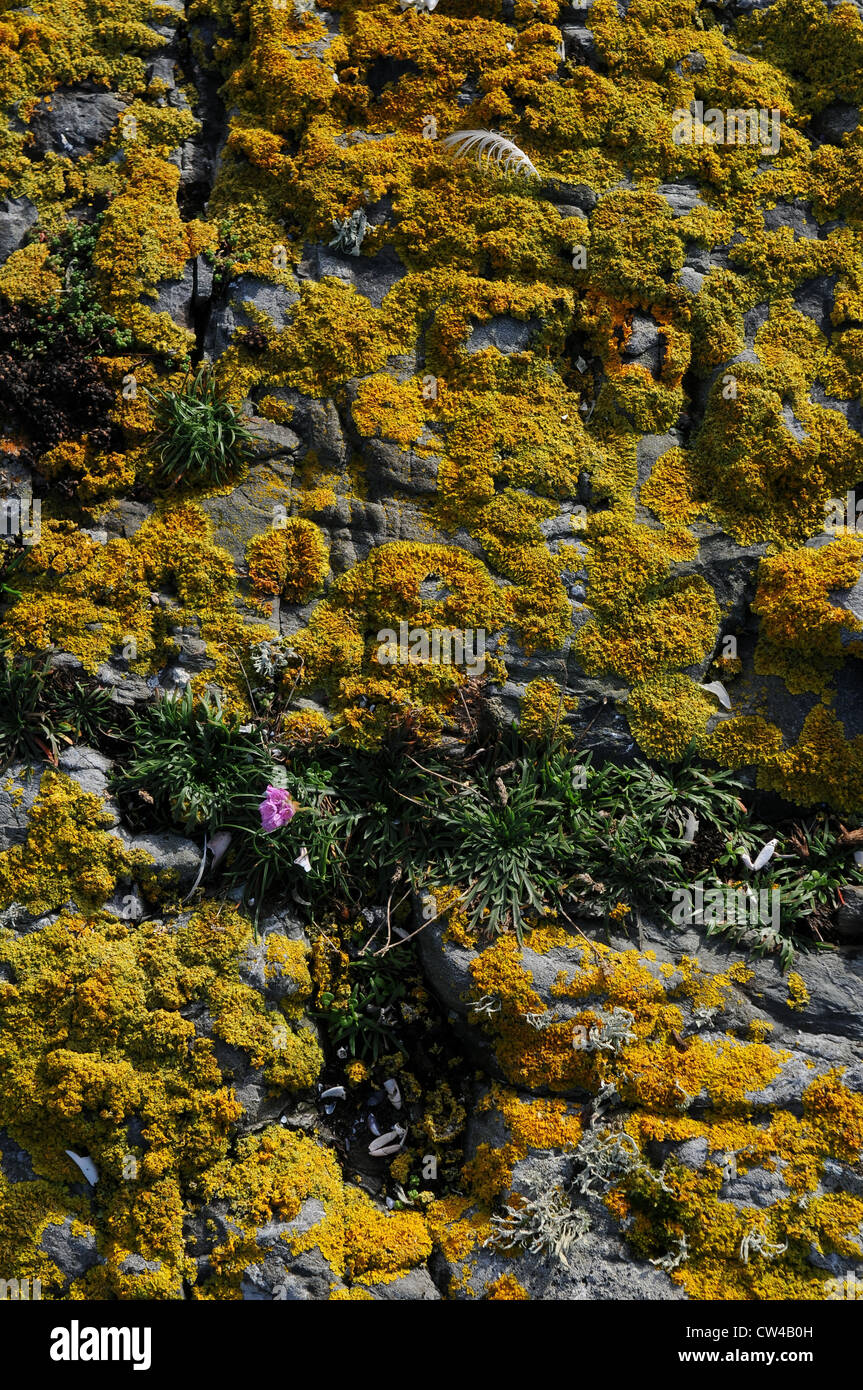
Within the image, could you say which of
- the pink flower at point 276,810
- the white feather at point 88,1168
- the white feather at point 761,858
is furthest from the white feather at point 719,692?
the white feather at point 88,1168

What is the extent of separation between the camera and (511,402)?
7230 millimetres

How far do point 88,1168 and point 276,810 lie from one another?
2.38m

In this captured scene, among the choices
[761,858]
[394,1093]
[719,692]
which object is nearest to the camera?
[394,1093]

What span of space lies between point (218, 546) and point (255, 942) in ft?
9.35

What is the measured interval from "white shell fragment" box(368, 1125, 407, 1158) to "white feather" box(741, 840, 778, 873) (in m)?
2.98

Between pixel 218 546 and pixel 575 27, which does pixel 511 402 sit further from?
pixel 575 27

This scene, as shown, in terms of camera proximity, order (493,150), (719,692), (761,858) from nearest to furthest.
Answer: (761,858), (719,692), (493,150)

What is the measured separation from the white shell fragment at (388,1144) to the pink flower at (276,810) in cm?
211

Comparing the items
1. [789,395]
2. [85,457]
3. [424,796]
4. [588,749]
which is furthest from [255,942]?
[789,395]

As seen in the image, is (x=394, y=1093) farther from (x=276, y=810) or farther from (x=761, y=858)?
(x=761, y=858)

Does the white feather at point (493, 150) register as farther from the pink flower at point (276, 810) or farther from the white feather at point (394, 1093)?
the white feather at point (394, 1093)

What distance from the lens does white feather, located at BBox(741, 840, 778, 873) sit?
6.59m

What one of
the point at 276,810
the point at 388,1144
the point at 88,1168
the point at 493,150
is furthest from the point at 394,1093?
the point at 493,150

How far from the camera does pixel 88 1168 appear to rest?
5.59 m
